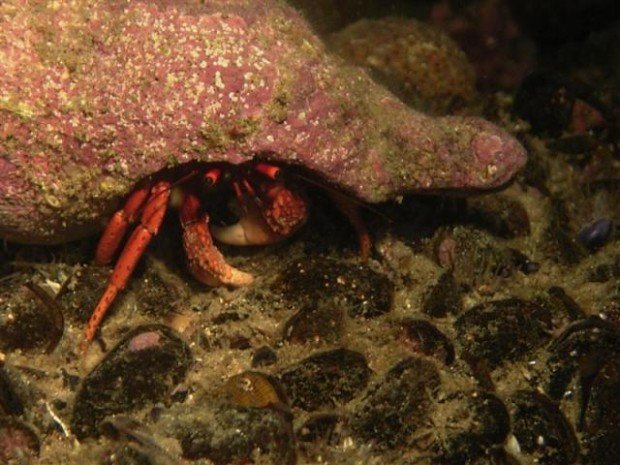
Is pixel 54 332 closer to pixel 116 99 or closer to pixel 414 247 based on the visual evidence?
pixel 116 99

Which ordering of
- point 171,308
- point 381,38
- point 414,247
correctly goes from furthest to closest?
point 381,38
point 414,247
point 171,308

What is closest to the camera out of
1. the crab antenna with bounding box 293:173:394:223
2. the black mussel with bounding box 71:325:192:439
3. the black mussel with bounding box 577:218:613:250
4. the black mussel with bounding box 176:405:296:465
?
the black mussel with bounding box 176:405:296:465

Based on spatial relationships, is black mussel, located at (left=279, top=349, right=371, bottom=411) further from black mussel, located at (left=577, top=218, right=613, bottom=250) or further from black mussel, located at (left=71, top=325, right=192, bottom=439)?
black mussel, located at (left=577, top=218, right=613, bottom=250)

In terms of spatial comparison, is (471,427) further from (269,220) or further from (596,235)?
(596,235)

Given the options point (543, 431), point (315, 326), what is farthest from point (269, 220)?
point (543, 431)

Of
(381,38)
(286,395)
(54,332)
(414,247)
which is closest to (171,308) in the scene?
(54,332)

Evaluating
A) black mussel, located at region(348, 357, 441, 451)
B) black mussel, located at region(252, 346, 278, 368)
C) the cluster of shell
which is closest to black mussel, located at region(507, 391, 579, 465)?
the cluster of shell
